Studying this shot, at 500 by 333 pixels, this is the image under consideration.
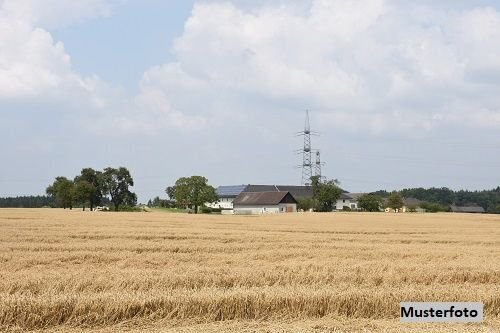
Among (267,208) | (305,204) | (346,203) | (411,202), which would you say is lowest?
(267,208)

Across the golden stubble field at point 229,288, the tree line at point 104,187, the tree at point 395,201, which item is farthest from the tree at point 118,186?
the golden stubble field at point 229,288

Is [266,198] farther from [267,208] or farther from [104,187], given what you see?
[104,187]

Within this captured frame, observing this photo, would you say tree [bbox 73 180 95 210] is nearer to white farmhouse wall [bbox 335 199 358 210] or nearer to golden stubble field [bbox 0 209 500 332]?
white farmhouse wall [bbox 335 199 358 210]

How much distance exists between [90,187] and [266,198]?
4685 cm

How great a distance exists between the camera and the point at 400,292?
11984 millimetres

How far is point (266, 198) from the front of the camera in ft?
485

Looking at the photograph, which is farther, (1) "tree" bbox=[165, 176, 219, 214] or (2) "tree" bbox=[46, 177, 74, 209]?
(2) "tree" bbox=[46, 177, 74, 209]

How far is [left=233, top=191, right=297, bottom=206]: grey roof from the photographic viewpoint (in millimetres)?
139625

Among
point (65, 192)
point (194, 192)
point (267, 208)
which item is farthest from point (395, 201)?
point (65, 192)

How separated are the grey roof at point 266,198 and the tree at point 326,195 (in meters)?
11.0

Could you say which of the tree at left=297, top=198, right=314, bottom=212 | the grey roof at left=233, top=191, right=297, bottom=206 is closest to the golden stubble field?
the tree at left=297, top=198, right=314, bottom=212

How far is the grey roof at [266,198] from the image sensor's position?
140m

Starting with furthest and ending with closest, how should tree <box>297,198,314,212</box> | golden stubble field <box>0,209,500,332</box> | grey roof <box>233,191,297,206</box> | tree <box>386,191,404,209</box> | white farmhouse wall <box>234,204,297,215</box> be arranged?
grey roof <box>233,191,297,206</box> → white farmhouse wall <box>234,204,297,215</box> → tree <box>297,198,314,212</box> → tree <box>386,191,404,209</box> → golden stubble field <box>0,209,500,332</box>

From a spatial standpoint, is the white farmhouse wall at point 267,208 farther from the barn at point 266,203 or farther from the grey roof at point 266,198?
the grey roof at point 266,198
